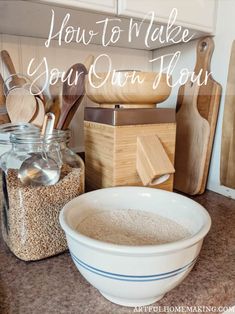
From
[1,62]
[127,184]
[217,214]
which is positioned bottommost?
[217,214]

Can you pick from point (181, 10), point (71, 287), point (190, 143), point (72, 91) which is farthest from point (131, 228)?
point (181, 10)

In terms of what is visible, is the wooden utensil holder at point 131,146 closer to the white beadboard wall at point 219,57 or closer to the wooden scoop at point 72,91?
the wooden scoop at point 72,91

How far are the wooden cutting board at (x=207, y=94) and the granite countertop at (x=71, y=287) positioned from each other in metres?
0.35

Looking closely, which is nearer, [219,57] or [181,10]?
[181,10]

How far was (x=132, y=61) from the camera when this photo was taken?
3.18 ft

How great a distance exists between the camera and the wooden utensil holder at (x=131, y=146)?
0.56m

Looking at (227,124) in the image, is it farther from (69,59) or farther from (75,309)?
(75,309)

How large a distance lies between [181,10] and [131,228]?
57cm

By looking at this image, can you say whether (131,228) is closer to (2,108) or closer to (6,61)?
(2,108)

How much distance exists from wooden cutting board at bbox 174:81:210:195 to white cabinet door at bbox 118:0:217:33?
6.6 inches

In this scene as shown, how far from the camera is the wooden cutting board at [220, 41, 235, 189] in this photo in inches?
29.5

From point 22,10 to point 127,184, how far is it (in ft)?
1.45

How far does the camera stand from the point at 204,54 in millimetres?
815

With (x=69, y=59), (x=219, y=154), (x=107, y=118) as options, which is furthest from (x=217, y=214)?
(x=69, y=59)
